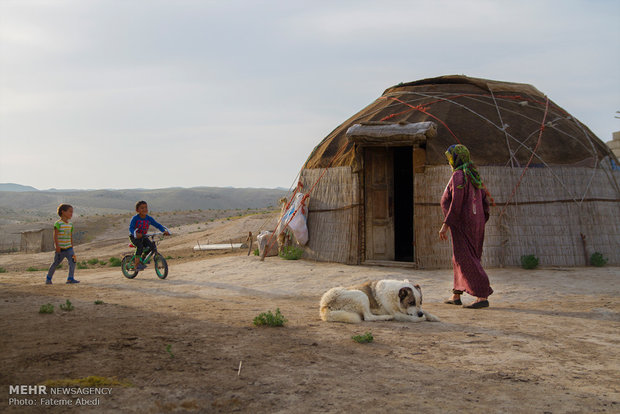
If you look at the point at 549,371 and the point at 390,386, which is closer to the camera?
the point at 390,386

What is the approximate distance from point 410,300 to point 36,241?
16302mm

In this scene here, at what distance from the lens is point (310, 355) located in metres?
3.63

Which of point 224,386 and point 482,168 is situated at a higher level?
point 482,168

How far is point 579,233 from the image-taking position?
8.66 m

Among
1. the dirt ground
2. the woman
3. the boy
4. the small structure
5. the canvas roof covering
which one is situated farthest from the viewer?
the small structure

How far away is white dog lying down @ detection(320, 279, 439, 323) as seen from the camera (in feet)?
16.1

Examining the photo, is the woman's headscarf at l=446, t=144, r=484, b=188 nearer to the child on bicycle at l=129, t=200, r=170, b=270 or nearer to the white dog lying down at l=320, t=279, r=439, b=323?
the white dog lying down at l=320, t=279, r=439, b=323

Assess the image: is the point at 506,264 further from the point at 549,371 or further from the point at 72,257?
the point at 72,257

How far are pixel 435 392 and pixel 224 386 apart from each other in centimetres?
124

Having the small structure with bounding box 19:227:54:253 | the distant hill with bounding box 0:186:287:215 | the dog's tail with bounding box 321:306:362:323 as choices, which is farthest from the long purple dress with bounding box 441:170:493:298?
the distant hill with bounding box 0:186:287:215

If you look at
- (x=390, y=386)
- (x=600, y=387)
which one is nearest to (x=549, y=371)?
(x=600, y=387)

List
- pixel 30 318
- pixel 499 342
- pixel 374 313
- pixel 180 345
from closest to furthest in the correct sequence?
1. pixel 180 345
2. pixel 499 342
3. pixel 30 318
4. pixel 374 313

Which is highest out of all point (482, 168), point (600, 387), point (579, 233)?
point (482, 168)

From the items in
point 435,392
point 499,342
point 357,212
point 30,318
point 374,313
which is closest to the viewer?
point 435,392
